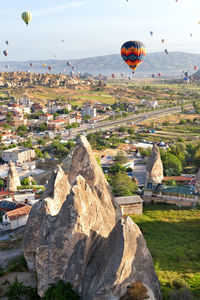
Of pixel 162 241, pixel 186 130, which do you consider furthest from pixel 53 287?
pixel 186 130

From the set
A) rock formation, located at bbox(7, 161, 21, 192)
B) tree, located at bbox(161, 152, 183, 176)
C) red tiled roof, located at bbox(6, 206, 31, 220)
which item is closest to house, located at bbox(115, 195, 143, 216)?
red tiled roof, located at bbox(6, 206, 31, 220)

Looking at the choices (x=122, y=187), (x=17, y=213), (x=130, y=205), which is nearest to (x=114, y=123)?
(x=122, y=187)

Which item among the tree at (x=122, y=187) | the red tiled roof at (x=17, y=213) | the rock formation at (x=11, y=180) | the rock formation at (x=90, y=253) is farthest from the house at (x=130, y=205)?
the rock formation at (x=11, y=180)

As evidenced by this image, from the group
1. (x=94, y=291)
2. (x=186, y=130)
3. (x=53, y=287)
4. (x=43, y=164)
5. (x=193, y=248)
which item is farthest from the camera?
(x=186, y=130)

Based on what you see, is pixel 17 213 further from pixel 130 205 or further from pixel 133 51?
pixel 133 51

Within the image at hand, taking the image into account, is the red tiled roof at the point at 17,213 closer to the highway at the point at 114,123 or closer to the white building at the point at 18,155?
the white building at the point at 18,155

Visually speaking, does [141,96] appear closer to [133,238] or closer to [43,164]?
[43,164]
